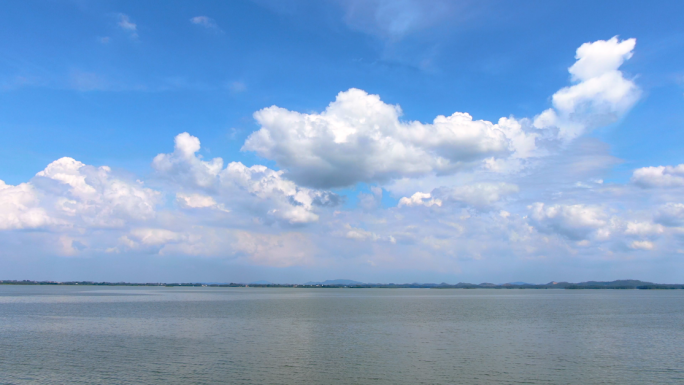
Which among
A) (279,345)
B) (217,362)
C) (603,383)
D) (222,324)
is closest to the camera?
(603,383)

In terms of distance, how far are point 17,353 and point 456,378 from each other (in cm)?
4373

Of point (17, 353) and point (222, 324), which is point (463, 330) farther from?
point (17, 353)

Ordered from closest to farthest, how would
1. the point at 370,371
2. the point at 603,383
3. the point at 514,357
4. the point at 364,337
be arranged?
the point at 603,383, the point at 370,371, the point at 514,357, the point at 364,337

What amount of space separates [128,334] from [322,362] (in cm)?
3290

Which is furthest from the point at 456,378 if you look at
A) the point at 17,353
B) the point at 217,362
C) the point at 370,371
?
the point at 17,353

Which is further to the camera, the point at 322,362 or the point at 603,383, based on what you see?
the point at 322,362

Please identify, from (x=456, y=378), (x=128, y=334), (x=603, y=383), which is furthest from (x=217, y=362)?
(x=603, y=383)

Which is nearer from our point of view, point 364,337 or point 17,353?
point 17,353

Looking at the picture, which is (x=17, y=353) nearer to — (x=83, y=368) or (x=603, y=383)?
(x=83, y=368)

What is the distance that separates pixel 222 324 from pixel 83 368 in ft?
118

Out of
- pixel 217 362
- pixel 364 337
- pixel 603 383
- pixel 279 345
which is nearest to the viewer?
pixel 603 383

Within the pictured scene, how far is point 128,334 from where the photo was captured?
61344 mm

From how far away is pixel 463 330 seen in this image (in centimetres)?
6775

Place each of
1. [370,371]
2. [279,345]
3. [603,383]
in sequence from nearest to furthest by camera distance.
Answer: [603,383]
[370,371]
[279,345]
